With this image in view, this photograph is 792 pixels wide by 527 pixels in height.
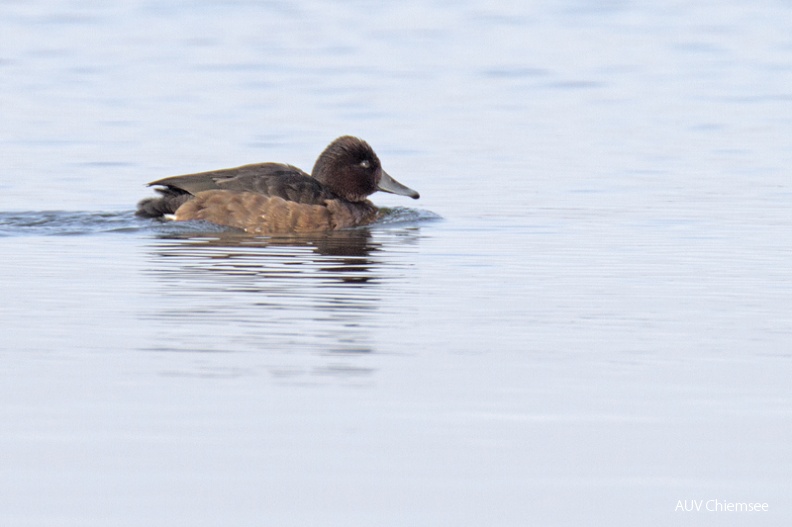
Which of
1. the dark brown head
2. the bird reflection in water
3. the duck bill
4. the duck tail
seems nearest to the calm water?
the bird reflection in water

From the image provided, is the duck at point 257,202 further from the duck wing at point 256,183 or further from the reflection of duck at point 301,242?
the reflection of duck at point 301,242

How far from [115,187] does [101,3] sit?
20.2 metres

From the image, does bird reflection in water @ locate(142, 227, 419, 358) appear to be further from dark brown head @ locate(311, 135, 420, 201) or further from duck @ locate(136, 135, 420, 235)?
dark brown head @ locate(311, 135, 420, 201)

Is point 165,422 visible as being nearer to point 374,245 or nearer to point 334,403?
point 334,403

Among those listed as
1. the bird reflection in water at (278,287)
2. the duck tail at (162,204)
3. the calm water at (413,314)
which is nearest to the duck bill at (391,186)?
the calm water at (413,314)

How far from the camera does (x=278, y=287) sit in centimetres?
908

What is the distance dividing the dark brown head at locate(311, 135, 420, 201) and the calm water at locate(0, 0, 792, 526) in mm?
485

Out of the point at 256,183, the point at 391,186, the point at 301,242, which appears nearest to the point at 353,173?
the point at 391,186

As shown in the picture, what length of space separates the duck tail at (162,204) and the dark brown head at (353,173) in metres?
1.30

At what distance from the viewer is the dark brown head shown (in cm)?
1355

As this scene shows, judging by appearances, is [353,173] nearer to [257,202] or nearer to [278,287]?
[257,202]

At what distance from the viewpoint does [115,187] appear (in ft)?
47.8

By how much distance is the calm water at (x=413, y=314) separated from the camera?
534 cm

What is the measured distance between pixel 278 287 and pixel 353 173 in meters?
4.60
